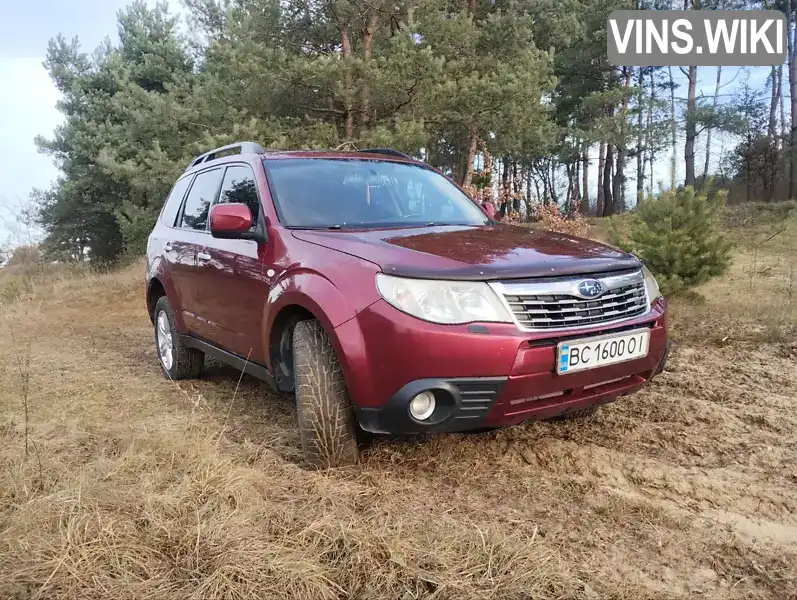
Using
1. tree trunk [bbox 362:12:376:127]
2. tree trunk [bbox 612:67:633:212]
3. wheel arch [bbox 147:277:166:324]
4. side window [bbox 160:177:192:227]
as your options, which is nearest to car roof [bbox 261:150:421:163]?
side window [bbox 160:177:192:227]

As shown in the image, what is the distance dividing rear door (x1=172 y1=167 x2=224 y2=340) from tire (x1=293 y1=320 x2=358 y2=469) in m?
1.44

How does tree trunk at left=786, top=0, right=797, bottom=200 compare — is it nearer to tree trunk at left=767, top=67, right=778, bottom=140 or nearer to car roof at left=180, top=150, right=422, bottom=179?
tree trunk at left=767, top=67, right=778, bottom=140

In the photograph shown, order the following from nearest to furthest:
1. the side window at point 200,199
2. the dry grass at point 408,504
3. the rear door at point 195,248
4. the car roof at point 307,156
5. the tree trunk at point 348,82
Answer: the dry grass at point 408,504 < the car roof at point 307,156 < the rear door at point 195,248 < the side window at point 200,199 < the tree trunk at point 348,82

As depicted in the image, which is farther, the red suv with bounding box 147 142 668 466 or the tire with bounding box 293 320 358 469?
the tire with bounding box 293 320 358 469

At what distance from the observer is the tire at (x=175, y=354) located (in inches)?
182

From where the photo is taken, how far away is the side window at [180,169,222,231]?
4.12 metres

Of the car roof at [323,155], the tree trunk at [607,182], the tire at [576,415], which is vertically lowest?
the tire at [576,415]

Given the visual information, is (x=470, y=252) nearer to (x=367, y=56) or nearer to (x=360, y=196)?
(x=360, y=196)

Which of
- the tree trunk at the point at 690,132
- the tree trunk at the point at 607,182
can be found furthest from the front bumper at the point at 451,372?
the tree trunk at the point at 607,182

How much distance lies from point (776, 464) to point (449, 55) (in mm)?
11689

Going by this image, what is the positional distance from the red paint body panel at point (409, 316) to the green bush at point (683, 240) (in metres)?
4.31

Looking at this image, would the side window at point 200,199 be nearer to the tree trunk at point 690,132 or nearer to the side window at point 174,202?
the side window at point 174,202

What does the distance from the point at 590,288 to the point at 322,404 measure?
1.25m

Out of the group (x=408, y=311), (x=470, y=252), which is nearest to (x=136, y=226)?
(x=470, y=252)
